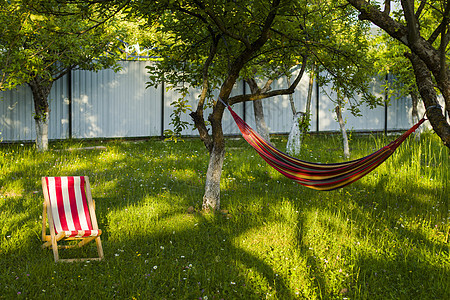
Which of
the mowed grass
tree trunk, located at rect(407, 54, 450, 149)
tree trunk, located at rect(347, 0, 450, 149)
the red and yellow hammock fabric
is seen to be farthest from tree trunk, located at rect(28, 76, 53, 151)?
tree trunk, located at rect(407, 54, 450, 149)

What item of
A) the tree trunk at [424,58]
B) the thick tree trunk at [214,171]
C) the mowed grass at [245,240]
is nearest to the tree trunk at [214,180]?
the thick tree trunk at [214,171]

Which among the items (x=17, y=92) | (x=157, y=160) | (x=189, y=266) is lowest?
(x=189, y=266)

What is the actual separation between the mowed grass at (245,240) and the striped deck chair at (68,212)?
0.60 ft

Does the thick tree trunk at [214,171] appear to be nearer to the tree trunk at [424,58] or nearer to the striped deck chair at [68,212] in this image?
the striped deck chair at [68,212]

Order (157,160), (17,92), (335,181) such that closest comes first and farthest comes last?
(335,181) → (157,160) → (17,92)

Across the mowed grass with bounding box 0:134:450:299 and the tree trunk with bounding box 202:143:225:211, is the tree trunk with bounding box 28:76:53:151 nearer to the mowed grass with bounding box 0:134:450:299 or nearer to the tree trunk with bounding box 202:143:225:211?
the mowed grass with bounding box 0:134:450:299

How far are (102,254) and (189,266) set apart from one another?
2.57 feet

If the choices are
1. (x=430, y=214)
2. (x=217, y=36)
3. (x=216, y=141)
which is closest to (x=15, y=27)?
(x=217, y=36)

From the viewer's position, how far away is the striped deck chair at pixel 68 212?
3.60m

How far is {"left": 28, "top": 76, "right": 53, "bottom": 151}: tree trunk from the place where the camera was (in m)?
8.17

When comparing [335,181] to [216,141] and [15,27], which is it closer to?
[216,141]

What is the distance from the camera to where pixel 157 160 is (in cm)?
765

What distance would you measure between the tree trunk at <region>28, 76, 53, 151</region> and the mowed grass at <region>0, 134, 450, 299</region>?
1.77 m

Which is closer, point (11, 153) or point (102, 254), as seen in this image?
point (102, 254)
